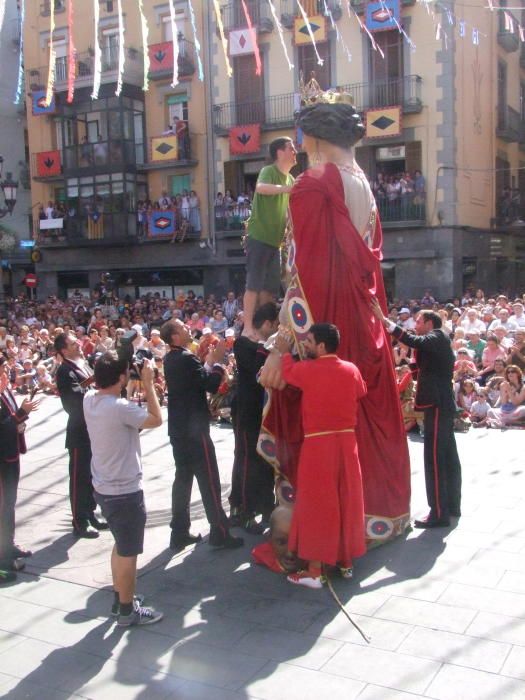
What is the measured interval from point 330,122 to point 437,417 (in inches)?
84.5

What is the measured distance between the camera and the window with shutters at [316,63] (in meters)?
21.7

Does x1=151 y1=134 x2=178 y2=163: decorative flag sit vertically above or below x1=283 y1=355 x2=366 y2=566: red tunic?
above

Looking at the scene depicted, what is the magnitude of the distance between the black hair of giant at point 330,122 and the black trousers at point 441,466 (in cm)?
197

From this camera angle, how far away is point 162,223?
2439 cm

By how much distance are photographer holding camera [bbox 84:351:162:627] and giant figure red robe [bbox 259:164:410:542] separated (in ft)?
3.99

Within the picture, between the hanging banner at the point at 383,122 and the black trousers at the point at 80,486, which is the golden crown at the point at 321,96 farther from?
the hanging banner at the point at 383,122

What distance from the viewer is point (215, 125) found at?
23516mm

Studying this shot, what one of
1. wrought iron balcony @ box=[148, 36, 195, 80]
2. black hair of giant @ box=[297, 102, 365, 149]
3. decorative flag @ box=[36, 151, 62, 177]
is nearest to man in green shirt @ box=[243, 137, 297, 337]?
black hair of giant @ box=[297, 102, 365, 149]

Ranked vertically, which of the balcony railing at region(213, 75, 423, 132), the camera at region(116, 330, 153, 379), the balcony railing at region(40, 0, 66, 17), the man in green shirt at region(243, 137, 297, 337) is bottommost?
the camera at region(116, 330, 153, 379)

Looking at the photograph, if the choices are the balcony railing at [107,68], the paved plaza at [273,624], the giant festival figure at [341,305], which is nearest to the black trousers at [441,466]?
the paved plaza at [273,624]

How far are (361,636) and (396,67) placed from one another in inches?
769

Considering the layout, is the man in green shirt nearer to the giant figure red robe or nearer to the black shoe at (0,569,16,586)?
the giant figure red robe

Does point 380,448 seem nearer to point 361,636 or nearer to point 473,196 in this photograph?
point 361,636

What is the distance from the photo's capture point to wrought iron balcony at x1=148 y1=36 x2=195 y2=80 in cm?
2325
